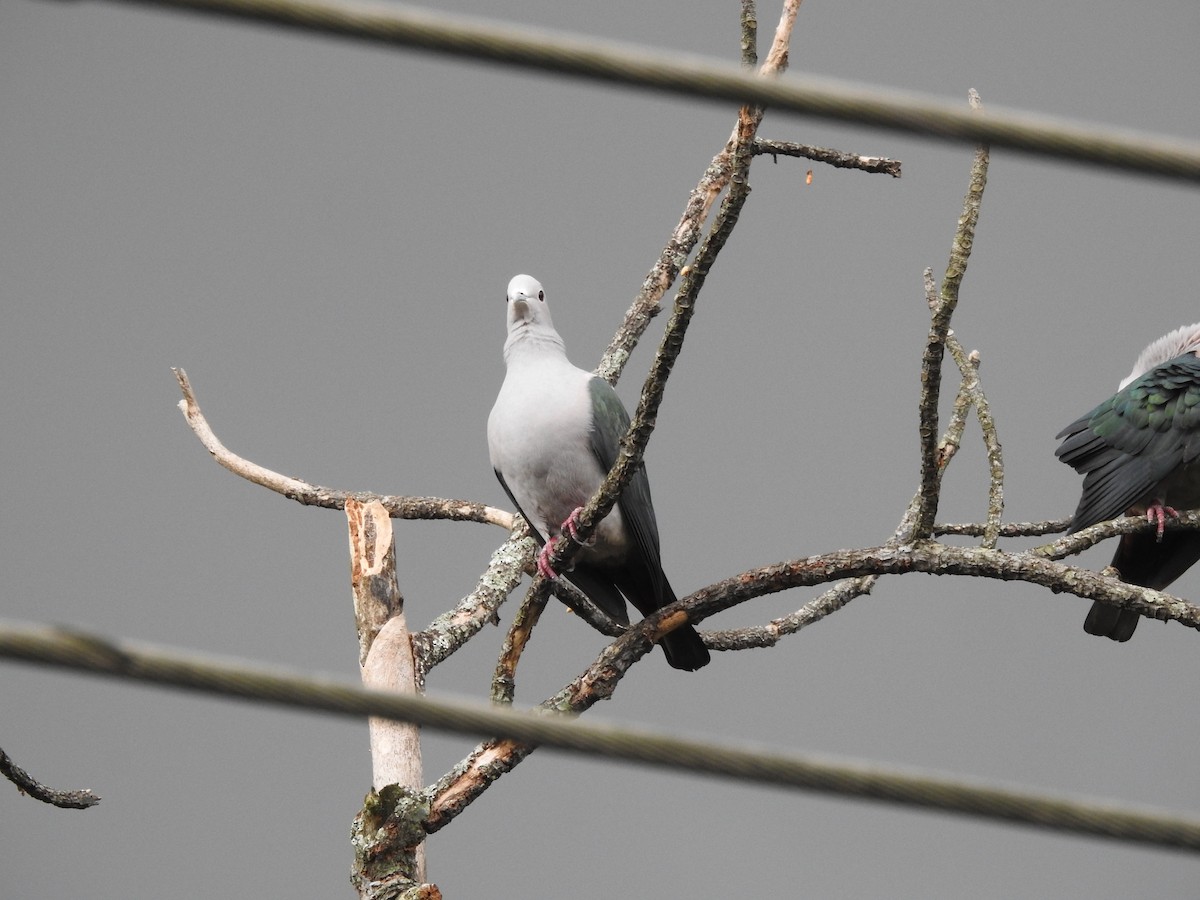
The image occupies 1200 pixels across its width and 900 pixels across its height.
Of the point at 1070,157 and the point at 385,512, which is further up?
the point at 385,512

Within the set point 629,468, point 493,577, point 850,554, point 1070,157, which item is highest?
point 493,577

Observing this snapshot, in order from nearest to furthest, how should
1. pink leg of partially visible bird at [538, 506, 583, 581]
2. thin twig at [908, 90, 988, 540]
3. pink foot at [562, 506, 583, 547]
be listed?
thin twig at [908, 90, 988, 540] < pink foot at [562, 506, 583, 547] < pink leg of partially visible bird at [538, 506, 583, 581]

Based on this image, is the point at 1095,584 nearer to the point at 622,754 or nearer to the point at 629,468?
the point at 629,468

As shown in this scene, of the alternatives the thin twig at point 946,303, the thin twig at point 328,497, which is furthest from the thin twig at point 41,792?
the thin twig at point 946,303

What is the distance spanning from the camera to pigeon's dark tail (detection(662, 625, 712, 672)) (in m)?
3.37

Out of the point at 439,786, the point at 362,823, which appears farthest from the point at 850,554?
the point at 362,823

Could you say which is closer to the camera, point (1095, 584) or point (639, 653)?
point (1095, 584)

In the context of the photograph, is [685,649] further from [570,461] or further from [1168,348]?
[1168,348]

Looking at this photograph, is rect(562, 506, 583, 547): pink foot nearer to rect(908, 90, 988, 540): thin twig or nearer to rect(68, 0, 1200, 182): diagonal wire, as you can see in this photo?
rect(908, 90, 988, 540): thin twig

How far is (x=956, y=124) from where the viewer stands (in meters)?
1.10

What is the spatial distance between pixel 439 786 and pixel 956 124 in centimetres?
236

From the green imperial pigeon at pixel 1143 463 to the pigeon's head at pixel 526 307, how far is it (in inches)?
73.6

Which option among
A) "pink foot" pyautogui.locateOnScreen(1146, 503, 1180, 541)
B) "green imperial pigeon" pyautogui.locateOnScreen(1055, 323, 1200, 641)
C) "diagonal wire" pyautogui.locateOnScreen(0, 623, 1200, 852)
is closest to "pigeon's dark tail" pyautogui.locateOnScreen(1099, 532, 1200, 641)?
"green imperial pigeon" pyautogui.locateOnScreen(1055, 323, 1200, 641)

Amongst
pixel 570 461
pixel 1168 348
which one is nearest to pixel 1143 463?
pixel 1168 348
